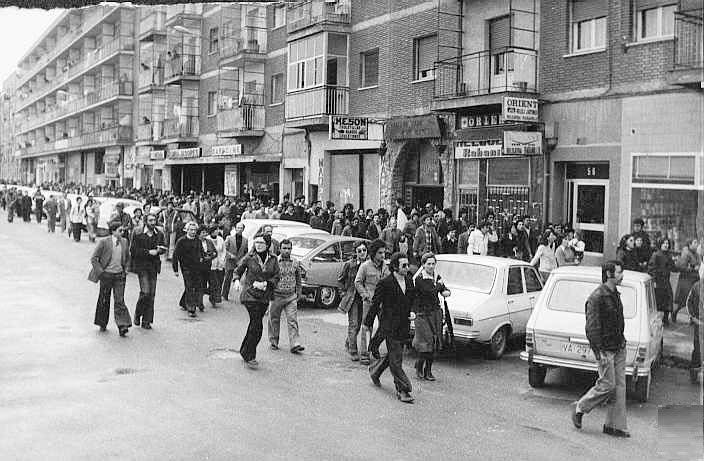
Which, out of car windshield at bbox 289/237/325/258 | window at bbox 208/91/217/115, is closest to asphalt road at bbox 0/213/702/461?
car windshield at bbox 289/237/325/258

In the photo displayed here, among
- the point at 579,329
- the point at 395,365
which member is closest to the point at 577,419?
the point at 579,329

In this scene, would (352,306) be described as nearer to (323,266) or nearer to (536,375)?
(536,375)

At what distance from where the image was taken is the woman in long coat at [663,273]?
1093 centimetres

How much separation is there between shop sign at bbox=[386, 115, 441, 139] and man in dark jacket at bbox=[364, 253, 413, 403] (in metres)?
13.0

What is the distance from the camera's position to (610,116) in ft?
53.6

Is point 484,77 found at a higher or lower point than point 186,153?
higher

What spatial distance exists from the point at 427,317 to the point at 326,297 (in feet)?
19.8

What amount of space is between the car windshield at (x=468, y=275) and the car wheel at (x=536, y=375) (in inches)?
81.1

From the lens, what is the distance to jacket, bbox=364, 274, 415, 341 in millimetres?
8812

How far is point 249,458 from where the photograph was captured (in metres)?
6.27

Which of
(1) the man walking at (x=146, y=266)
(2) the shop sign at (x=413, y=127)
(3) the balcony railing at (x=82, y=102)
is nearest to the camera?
(1) the man walking at (x=146, y=266)

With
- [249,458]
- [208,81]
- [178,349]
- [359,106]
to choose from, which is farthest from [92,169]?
[249,458]

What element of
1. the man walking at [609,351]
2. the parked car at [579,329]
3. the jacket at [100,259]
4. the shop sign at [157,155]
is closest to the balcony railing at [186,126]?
the shop sign at [157,155]

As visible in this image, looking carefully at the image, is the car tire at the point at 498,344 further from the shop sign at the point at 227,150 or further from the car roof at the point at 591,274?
→ the shop sign at the point at 227,150
